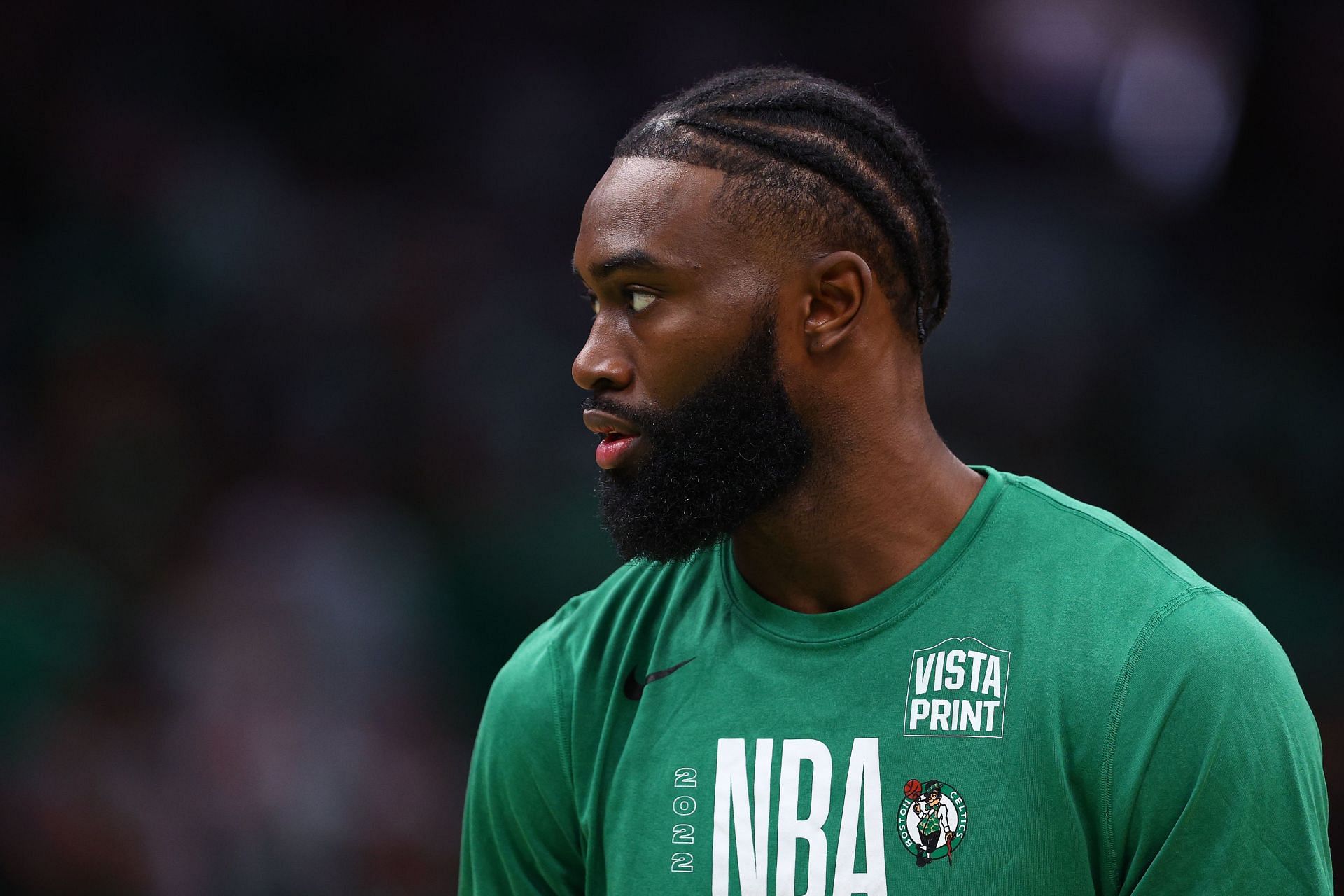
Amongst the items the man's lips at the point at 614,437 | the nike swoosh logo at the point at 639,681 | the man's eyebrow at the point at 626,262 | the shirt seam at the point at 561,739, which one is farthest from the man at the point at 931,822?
the man's eyebrow at the point at 626,262

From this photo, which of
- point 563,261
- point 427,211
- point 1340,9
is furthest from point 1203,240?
point 427,211

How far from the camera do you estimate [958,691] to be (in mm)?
2098

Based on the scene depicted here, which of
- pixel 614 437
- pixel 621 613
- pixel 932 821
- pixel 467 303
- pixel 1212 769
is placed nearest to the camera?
pixel 1212 769

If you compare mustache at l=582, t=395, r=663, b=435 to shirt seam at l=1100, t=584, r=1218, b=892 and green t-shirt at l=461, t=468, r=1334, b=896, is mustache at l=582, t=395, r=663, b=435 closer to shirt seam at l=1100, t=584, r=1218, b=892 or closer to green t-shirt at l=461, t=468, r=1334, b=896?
green t-shirt at l=461, t=468, r=1334, b=896

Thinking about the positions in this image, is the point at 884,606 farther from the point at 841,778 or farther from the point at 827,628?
the point at 841,778

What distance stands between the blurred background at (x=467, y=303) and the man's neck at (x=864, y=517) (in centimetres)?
373

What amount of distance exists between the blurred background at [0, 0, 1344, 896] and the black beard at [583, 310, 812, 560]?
367cm

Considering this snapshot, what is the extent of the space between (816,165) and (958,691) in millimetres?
839

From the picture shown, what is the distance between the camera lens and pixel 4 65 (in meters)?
6.02

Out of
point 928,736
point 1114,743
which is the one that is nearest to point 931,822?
point 928,736

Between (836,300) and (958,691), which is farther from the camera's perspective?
(836,300)

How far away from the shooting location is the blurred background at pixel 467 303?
580 centimetres

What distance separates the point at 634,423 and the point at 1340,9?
17.0 feet

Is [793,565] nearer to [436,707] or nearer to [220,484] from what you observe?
[436,707]
